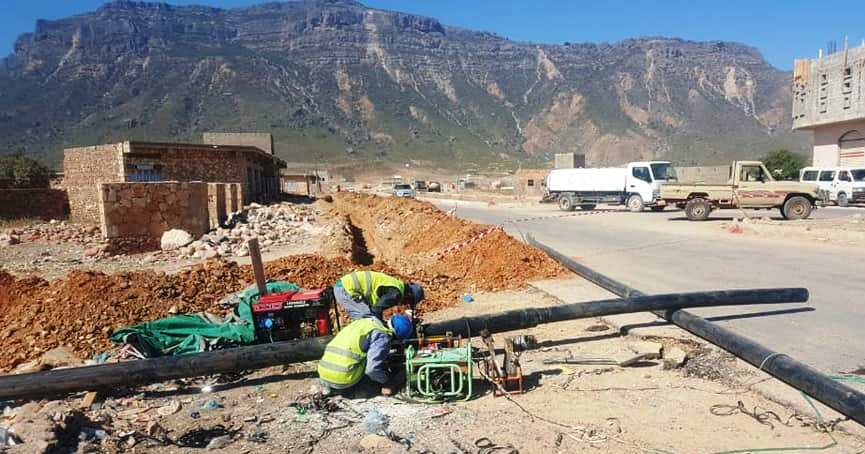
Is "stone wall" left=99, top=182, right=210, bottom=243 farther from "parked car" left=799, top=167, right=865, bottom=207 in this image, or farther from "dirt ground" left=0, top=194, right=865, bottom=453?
"parked car" left=799, top=167, right=865, bottom=207

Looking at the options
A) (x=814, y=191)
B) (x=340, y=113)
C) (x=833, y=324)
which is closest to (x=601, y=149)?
(x=340, y=113)

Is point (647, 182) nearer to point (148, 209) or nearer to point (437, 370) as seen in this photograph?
point (148, 209)

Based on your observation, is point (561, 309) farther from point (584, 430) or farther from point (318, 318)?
point (318, 318)

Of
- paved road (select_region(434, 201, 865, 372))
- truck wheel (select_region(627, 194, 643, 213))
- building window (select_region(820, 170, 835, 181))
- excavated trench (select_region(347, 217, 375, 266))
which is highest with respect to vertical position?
building window (select_region(820, 170, 835, 181))

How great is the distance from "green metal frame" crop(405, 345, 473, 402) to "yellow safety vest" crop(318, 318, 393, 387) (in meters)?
0.40

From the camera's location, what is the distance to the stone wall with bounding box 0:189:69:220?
2775cm

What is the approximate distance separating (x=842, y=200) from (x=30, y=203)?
38345 millimetres

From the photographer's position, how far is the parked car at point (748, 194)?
19.5 m

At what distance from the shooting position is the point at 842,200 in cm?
2680

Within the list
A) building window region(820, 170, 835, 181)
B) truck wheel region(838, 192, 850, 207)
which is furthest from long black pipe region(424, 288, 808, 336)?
building window region(820, 170, 835, 181)

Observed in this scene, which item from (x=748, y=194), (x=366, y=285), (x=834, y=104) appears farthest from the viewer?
(x=834, y=104)

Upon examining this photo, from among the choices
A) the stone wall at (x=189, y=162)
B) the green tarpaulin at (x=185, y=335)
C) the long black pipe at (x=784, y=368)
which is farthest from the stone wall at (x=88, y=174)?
the long black pipe at (x=784, y=368)

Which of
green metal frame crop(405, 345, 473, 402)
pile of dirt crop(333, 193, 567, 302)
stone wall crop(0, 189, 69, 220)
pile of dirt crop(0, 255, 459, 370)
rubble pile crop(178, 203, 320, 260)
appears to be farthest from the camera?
stone wall crop(0, 189, 69, 220)

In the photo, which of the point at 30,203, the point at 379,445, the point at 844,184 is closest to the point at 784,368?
the point at 379,445
